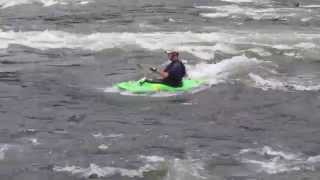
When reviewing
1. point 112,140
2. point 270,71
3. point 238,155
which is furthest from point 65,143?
point 270,71

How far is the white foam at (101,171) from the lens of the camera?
1241 centimetres

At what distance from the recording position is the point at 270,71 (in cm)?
2006

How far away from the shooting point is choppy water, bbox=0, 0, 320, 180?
12930mm

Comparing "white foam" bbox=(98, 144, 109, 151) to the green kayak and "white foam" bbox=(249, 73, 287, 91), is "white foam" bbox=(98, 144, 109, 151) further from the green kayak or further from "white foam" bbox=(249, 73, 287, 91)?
"white foam" bbox=(249, 73, 287, 91)

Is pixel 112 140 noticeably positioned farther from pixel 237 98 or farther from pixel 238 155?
pixel 237 98

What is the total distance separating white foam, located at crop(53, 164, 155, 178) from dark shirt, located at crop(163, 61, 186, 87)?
511 cm

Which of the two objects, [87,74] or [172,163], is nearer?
[172,163]

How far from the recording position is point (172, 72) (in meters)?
17.6

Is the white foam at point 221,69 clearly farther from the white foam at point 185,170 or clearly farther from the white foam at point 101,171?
the white foam at point 101,171

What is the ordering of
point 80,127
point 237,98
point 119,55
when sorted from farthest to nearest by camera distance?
point 119,55, point 237,98, point 80,127

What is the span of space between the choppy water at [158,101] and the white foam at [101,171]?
0.03 m

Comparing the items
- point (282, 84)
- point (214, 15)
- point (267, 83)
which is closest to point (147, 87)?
point (267, 83)

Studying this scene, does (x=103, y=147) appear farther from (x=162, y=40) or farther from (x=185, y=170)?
(x=162, y=40)

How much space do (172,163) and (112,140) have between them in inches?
67.9
